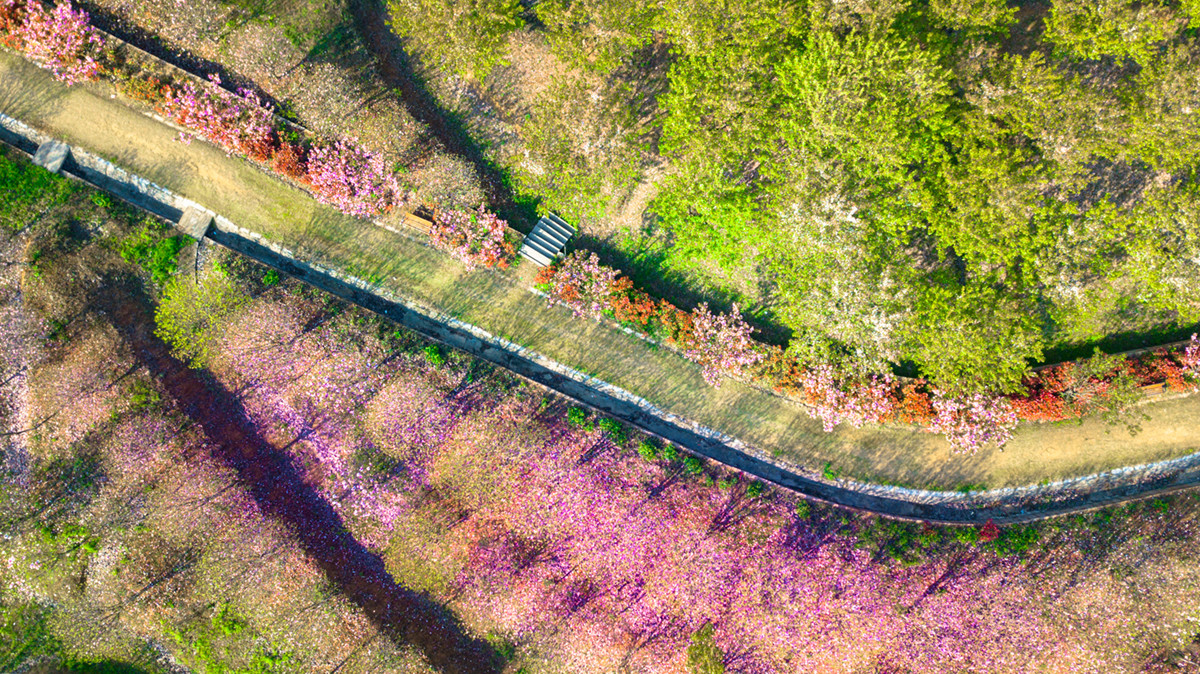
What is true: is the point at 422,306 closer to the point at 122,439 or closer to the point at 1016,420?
the point at 122,439

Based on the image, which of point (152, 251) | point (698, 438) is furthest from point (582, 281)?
point (152, 251)

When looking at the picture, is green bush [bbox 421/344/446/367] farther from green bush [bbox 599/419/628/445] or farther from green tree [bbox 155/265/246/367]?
green tree [bbox 155/265/246/367]

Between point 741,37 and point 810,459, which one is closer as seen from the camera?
point 741,37

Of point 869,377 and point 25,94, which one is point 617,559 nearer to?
point 869,377

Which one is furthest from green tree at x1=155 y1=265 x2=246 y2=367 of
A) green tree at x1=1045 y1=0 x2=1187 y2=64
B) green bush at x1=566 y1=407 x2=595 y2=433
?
green tree at x1=1045 y1=0 x2=1187 y2=64

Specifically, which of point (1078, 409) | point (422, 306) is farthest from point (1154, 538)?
point (422, 306)

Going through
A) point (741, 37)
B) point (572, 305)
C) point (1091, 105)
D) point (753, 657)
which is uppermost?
point (1091, 105)
